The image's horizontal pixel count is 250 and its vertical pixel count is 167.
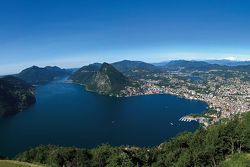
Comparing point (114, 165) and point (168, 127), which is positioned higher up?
point (114, 165)

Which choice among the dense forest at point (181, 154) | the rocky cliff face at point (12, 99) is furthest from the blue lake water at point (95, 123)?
the dense forest at point (181, 154)

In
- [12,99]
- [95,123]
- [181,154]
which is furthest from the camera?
[12,99]

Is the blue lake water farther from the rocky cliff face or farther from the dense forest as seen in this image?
the dense forest

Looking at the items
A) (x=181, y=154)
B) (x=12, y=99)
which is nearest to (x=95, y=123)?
(x=12, y=99)

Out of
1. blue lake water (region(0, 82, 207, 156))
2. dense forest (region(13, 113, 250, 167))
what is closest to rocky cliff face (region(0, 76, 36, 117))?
blue lake water (region(0, 82, 207, 156))

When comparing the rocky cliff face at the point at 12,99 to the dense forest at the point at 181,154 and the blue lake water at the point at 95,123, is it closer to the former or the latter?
the blue lake water at the point at 95,123

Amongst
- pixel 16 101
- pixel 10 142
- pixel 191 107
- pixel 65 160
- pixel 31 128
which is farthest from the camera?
pixel 16 101

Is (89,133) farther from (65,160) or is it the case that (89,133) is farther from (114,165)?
(114,165)

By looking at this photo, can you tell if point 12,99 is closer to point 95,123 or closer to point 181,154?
point 95,123

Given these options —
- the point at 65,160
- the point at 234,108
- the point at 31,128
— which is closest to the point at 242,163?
the point at 65,160
